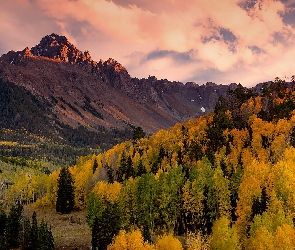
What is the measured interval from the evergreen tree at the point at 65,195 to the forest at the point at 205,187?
35cm

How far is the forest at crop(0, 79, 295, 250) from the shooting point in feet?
202

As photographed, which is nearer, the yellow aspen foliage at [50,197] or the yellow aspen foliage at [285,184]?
the yellow aspen foliage at [285,184]

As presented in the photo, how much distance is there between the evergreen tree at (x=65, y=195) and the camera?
113m

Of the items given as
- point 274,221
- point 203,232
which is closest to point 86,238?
point 203,232

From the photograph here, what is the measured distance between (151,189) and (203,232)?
1625cm

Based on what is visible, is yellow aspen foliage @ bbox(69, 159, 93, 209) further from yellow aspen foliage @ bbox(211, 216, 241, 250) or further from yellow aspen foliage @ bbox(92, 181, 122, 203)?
yellow aspen foliage @ bbox(211, 216, 241, 250)


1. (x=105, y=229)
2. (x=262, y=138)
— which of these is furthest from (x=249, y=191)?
(x=262, y=138)

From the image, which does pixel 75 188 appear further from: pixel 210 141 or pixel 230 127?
pixel 230 127

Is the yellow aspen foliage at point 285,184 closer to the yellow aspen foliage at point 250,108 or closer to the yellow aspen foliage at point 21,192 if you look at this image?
the yellow aspen foliage at point 250,108

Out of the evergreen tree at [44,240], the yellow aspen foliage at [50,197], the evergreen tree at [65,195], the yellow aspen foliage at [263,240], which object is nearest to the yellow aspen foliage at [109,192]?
the evergreen tree at [44,240]

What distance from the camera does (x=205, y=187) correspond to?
263ft

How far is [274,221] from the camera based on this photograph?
61.2m

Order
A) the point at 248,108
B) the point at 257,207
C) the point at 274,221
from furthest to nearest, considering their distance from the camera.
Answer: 1. the point at 248,108
2. the point at 257,207
3. the point at 274,221

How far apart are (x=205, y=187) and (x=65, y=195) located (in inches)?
2202
